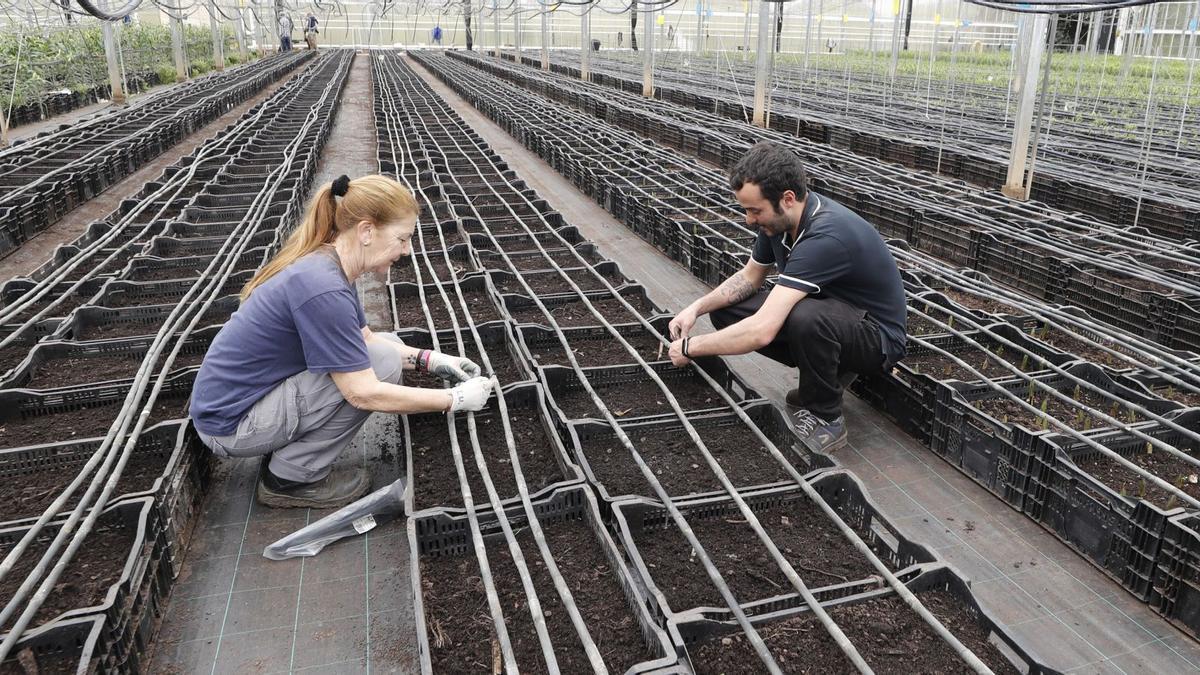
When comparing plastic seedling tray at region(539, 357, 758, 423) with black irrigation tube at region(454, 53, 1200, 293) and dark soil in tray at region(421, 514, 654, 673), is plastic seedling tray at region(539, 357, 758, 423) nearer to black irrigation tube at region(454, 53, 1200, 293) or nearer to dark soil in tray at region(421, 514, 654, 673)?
dark soil in tray at region(421, 514, 654, 673)

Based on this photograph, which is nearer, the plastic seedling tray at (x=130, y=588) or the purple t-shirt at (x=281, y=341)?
the plastic seedling tray at (x=130, y=588)

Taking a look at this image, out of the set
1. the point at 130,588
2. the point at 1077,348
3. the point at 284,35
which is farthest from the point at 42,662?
the point at 284,35

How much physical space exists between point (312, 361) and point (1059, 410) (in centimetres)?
286

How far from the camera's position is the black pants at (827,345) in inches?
122

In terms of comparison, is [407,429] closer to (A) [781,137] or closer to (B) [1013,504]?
(B) [1013,504]

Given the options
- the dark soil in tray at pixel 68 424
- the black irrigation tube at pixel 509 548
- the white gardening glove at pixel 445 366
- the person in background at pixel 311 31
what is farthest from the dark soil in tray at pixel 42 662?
the person in background at pixel 311 31

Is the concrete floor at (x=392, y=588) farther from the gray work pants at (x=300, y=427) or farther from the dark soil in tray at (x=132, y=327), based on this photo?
the dark soil in tray at (x=132, y=327)

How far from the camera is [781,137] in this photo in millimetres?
10945

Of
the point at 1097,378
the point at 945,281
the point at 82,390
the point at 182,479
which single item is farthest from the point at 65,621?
the point at 945,281

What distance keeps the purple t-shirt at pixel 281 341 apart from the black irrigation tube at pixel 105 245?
75.8 inches

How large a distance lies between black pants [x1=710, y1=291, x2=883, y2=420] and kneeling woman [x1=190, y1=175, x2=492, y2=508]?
122 cm

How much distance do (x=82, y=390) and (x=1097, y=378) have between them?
424cm

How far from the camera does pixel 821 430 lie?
329 centimetres

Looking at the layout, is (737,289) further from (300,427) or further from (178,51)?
(178,51)
